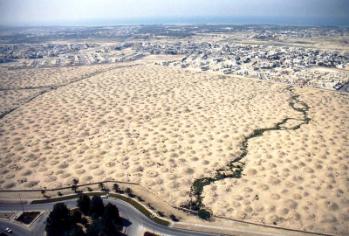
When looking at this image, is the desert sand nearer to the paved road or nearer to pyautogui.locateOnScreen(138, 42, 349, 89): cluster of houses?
the paved road

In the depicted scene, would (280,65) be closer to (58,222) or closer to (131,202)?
(131,202)

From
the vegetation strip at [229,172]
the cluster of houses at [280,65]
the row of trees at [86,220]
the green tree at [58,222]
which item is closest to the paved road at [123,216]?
the row of trees at [86,220]

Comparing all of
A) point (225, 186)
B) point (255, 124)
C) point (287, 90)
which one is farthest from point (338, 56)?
point (225, 186)

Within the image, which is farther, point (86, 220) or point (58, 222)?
point (86, 220)

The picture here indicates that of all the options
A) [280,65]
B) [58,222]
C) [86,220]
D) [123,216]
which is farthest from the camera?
[280,65]

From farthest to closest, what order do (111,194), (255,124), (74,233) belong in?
(255,124), (111,194), (74,233)

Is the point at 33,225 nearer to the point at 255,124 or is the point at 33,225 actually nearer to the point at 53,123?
the point at 53,123

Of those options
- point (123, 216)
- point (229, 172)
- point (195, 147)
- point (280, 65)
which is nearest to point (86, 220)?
point (123, 216)

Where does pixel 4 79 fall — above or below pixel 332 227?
above
